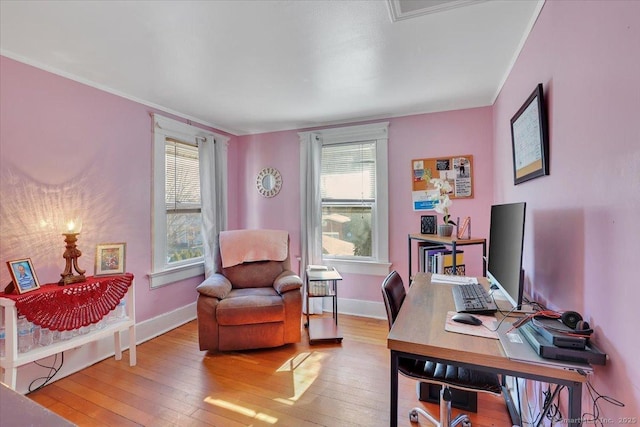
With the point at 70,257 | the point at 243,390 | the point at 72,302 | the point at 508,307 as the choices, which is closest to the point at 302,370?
the point at 243,390

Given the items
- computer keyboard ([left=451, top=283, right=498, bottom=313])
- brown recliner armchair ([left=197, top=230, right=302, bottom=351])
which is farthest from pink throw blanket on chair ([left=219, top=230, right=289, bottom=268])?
computer keyboard ([left=451, top=283, right=498, bottom=313])

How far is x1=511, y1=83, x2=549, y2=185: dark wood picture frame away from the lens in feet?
4.62

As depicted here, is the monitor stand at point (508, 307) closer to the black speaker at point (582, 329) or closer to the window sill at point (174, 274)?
the black speaker at point (582, 329)

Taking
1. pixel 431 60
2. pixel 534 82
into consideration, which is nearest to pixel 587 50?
pixel 534 82

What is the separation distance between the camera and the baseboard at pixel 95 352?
2.03m

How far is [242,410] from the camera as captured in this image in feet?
5.98

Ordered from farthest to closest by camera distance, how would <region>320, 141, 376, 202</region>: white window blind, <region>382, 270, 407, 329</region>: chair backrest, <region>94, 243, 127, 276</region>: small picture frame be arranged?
<region>320, 141, 376, 202</region>: white window blind, <region>94, 243, 127, 276</region>: small picture frame, <region>382, 270, 407, 329</region>: chair backrest

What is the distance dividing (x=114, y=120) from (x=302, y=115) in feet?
5.96

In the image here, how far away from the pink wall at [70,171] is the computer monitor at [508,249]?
3.00 metres

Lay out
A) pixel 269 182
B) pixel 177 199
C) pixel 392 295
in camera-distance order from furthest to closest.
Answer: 1. pixel 269 182
2. pixel 177 199
3. pixel 392 295

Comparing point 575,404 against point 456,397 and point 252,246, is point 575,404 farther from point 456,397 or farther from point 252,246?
point 252,246

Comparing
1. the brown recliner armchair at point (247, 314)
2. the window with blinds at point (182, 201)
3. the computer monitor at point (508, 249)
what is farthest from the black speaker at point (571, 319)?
the window with blinds at point (182, 201)

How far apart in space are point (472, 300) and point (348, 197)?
219cm

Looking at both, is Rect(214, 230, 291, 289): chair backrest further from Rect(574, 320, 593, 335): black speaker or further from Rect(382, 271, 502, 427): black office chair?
Rect(574, 320, 593, 335): black speaker
